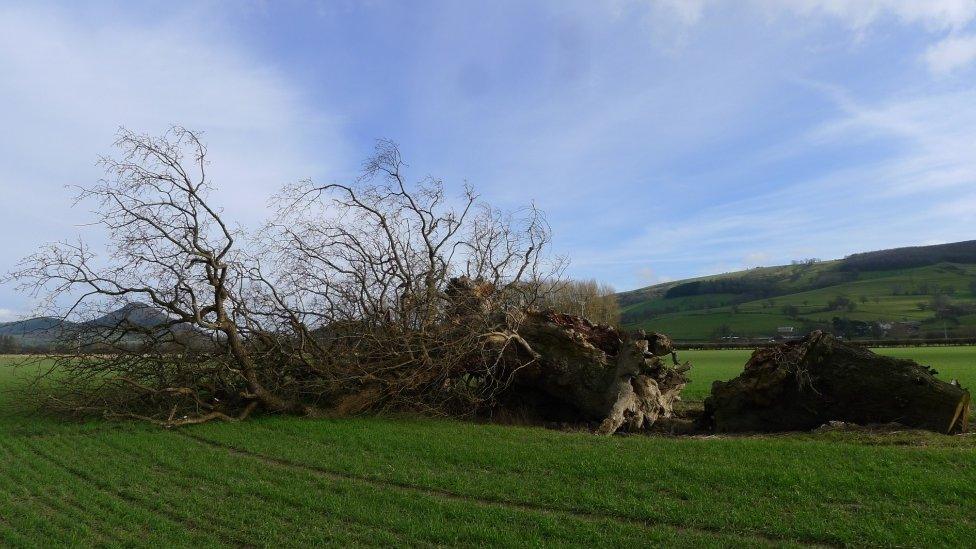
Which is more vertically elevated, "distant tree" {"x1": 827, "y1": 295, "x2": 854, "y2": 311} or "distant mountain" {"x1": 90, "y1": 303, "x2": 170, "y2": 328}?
"distant mountain" {"x1": 90, "y1": 303, "x2": 170, "y2": 328}

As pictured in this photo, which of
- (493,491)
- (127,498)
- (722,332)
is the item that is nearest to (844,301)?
(722,332)

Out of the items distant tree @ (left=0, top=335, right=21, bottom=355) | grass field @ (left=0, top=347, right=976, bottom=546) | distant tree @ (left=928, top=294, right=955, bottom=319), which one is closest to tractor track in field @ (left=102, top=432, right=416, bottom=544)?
grass field @ (left=0, top=347, right=976, bottom=546)

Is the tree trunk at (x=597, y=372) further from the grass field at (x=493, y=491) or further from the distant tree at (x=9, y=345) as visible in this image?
the distant tree at (x=9, y=345)

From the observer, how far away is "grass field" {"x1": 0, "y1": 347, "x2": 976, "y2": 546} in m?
6.13

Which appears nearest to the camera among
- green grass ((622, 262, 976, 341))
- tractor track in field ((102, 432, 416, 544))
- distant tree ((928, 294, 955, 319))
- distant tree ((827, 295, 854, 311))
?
tractor track in field ((102, 432, 416, 544))

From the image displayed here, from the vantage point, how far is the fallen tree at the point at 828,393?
1188 centimetres

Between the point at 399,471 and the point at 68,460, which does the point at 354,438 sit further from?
the point at 68,460

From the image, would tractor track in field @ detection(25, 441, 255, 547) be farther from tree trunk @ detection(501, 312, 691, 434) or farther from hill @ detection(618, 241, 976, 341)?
hill @ detection(618, 241, 976, 341)

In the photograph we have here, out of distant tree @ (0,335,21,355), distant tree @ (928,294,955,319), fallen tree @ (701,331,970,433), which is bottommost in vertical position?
distant tree @ (928,294,955,319)

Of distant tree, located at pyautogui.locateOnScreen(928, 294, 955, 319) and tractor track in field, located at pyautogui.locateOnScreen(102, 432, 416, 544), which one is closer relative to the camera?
tractor track in field, located at pyautogui.locateOnScreen(102, 432, 416, 544)

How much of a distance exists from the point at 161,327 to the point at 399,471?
9.54 metres

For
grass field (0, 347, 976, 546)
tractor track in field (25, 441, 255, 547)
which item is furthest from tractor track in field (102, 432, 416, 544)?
tractor track in field (25, 441, 255, 547)

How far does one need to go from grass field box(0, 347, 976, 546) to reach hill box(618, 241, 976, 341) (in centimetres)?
6105

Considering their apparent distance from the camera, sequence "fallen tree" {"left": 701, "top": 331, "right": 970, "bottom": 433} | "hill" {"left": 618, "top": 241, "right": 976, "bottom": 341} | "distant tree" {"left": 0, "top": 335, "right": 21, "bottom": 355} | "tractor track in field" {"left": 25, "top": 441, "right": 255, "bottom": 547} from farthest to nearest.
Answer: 1. "hill" {"left": 618, "top": 241, "right": 976, "bottom": 341}
2. "distant tree" {"left": 0, "top": 335, "right": 21, "bottom": 355}
3. "fallen tree" {"left": 701, "top": 331, "right": 970, "bottom": 433}
4. "tractor track in field" {"left": 25, "top": 441, "right": 255, "bottom": 547}
